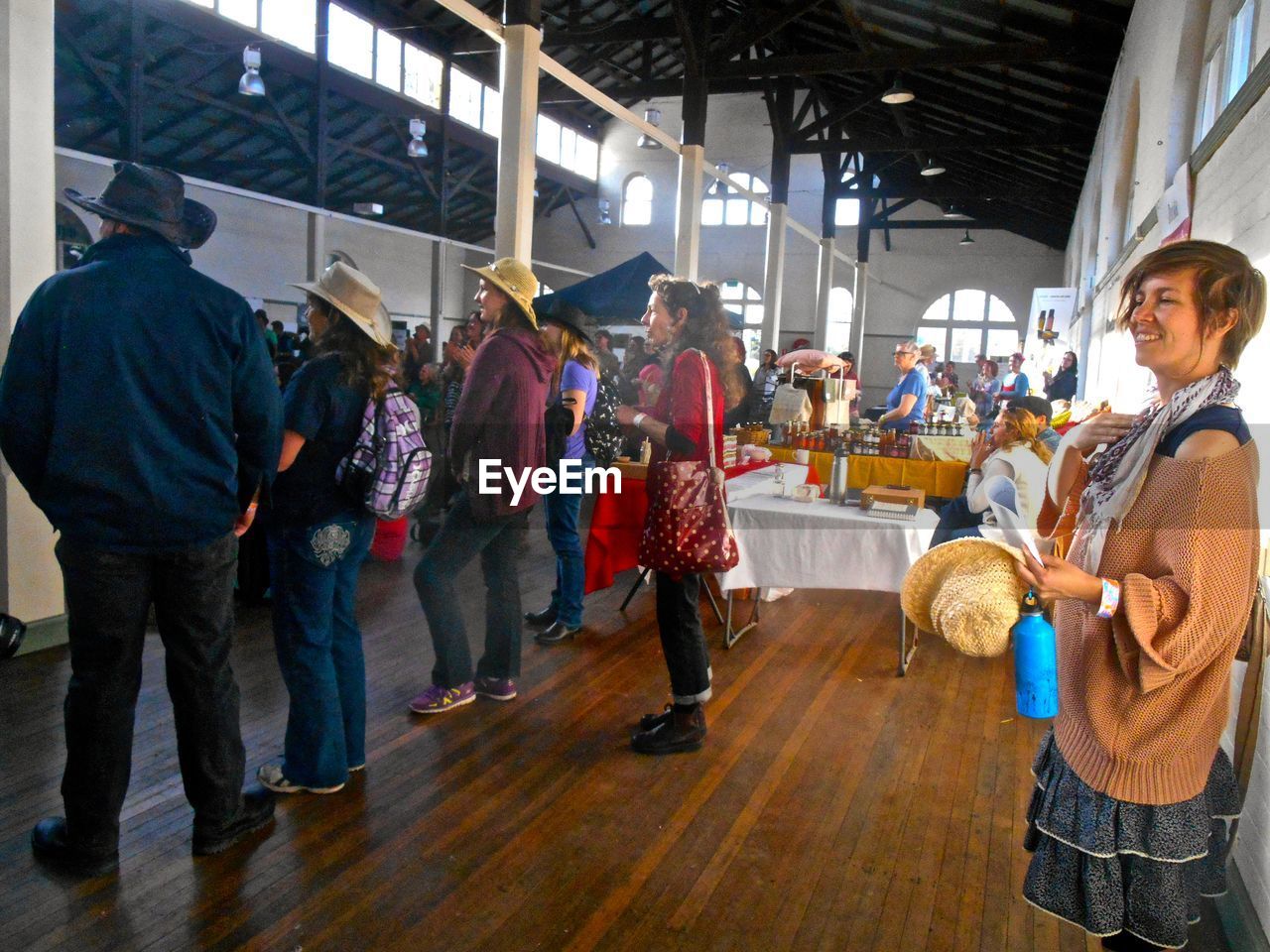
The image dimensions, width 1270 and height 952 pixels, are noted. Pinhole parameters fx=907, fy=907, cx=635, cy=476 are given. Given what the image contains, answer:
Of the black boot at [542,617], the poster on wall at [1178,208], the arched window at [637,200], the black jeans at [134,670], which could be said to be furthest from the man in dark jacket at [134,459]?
the arched window at [637,200]

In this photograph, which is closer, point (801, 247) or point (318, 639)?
point (318, 639)

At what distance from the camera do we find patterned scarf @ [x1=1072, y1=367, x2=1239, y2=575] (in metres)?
1.28

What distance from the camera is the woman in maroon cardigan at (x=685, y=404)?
2.66 meters

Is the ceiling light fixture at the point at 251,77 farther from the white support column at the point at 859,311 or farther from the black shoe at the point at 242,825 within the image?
the white support column at the point at 859,311

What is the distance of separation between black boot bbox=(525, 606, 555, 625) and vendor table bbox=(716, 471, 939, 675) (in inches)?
31.9

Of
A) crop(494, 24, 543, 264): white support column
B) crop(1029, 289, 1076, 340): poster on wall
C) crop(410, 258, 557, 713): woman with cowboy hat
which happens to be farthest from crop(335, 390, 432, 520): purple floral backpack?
crop(1029, 289, 1076, 340): poster on wall

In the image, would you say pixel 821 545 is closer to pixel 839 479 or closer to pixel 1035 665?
pixel 839 479

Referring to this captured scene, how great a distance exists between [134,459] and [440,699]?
1492mm

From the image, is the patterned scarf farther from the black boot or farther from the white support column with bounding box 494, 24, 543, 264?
the white support column with bounding box 494, 24, 543, 264

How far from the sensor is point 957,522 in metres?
4.12

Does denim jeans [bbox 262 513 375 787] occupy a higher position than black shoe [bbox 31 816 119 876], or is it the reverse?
denim jeans [bbox 262 513 375 787]

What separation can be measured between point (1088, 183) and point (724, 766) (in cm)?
1112

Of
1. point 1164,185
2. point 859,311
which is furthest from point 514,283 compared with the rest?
point 859,311

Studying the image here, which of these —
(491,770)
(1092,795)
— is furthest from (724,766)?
(1092,795)
